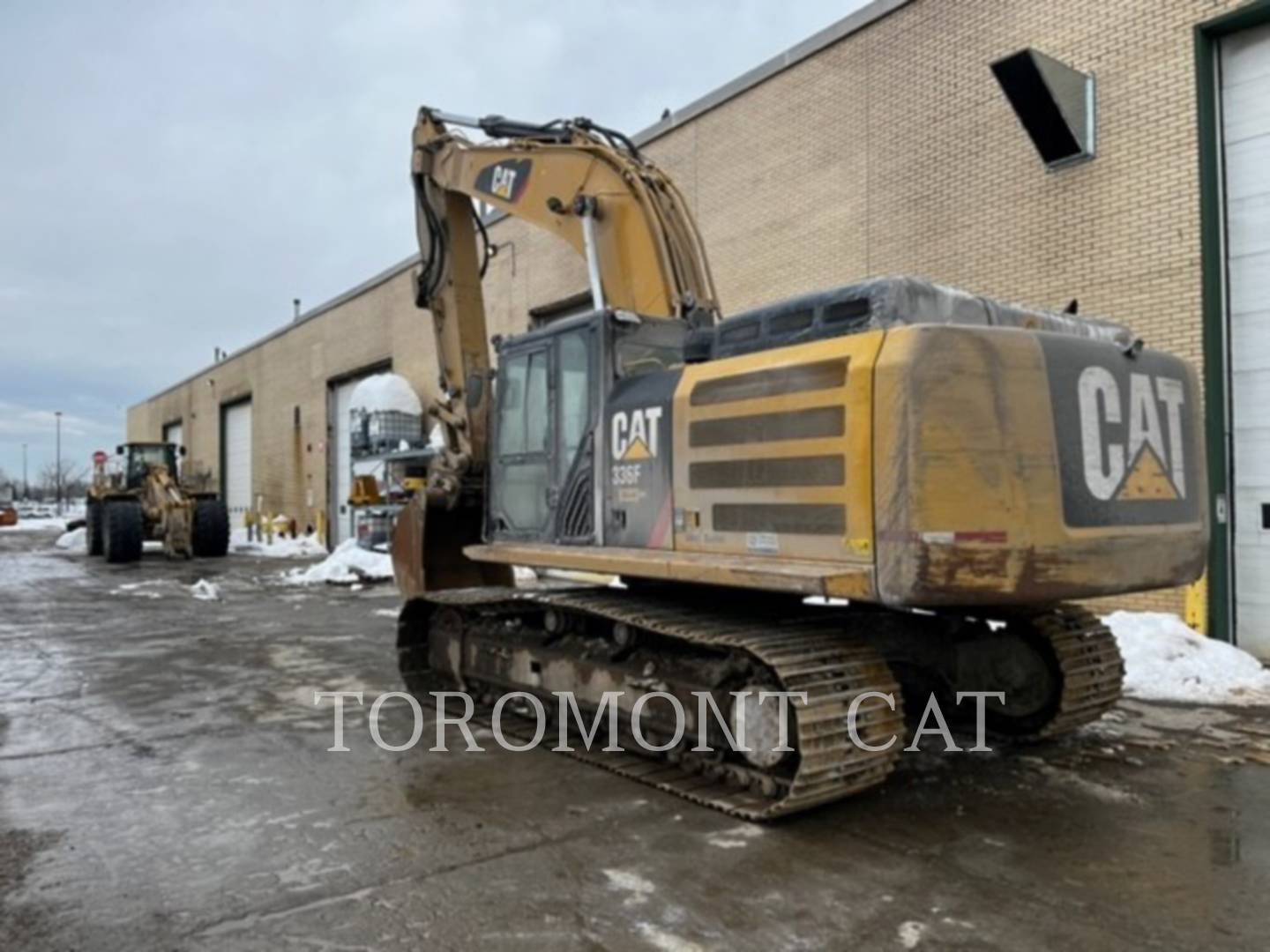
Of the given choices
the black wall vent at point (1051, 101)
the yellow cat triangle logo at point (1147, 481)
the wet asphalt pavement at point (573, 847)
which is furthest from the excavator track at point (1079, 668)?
the black wall vent at point (1051, 101)

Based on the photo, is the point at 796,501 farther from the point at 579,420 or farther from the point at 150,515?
the point at 150,515

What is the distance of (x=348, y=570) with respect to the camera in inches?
687

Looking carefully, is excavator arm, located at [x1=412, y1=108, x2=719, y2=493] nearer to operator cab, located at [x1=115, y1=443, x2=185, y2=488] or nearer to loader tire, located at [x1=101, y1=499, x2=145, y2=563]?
loader tire, located at [x1=101, y1=499, x2=145, y2=563]

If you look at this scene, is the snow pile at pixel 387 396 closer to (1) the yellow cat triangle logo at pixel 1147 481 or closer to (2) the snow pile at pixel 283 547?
(2) the snow pile at pixel 283 547

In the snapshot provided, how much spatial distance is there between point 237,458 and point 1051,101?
3437cm

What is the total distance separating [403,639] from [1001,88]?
857cm

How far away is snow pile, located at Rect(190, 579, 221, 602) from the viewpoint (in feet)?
48.6

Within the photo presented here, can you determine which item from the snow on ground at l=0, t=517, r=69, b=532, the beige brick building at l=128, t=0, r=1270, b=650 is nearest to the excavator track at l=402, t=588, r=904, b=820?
the beige brick building at l=128, t=0, r=1270, b=650

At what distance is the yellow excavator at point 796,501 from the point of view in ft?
13.7

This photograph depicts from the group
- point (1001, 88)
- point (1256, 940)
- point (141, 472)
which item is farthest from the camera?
point (141, 472)

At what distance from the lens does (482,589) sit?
7066 millimetres

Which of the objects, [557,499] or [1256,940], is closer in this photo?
[1256,940]

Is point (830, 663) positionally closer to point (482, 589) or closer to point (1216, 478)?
point (482, 589)

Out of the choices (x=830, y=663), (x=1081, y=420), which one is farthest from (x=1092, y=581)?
(x=830, y=663)
